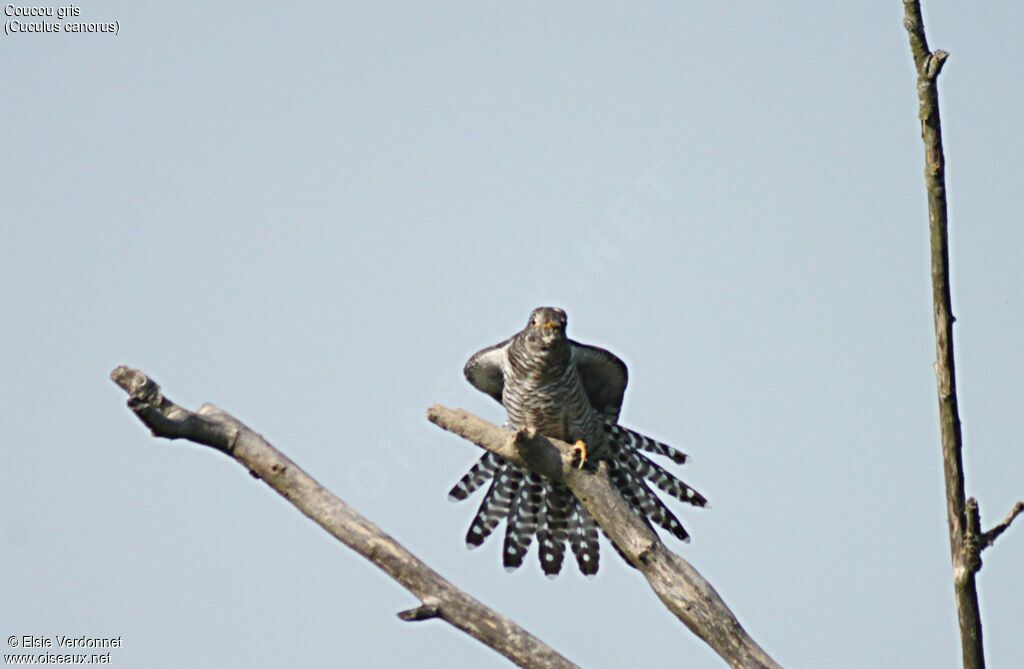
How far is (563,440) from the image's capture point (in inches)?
348

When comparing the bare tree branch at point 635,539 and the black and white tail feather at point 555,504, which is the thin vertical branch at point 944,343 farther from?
the black and white tail feather at point 555,504

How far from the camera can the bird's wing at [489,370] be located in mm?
8906

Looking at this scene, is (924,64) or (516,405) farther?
(516,405)

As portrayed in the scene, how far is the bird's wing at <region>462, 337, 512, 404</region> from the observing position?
8.91 metres

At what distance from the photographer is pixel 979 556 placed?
13.2ft

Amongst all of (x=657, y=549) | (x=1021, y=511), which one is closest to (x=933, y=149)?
(x=1021, y=511)

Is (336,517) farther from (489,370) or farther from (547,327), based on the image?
(489,370)

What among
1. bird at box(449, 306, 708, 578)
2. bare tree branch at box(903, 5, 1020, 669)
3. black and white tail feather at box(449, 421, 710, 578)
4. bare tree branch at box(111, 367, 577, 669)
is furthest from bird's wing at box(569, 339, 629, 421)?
bare tree branch at box(903, 5, 1020, 669)

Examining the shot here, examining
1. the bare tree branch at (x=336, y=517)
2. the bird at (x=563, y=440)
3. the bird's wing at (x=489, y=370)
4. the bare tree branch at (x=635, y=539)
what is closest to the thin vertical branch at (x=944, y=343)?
the bare tree branch at (x=635, y=539)

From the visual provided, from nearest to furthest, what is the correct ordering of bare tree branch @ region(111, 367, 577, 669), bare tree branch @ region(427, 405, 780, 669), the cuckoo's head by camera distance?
1. bare tree branch @ region(111, 367, 577, 669)
2. bare tree branch @ region(427, 405, 780, 669)
3. the cuckoo's head

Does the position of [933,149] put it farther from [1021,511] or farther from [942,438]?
[1021,511]

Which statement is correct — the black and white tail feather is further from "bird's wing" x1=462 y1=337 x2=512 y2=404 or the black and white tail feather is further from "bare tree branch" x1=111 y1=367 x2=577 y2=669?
"bare tree branch" x1=111 y1=367 x2=577 y2=669

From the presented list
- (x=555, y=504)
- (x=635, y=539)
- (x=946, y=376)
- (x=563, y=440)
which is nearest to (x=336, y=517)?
(x=635, y=539)

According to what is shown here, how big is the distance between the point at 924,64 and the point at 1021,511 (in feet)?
5.44
